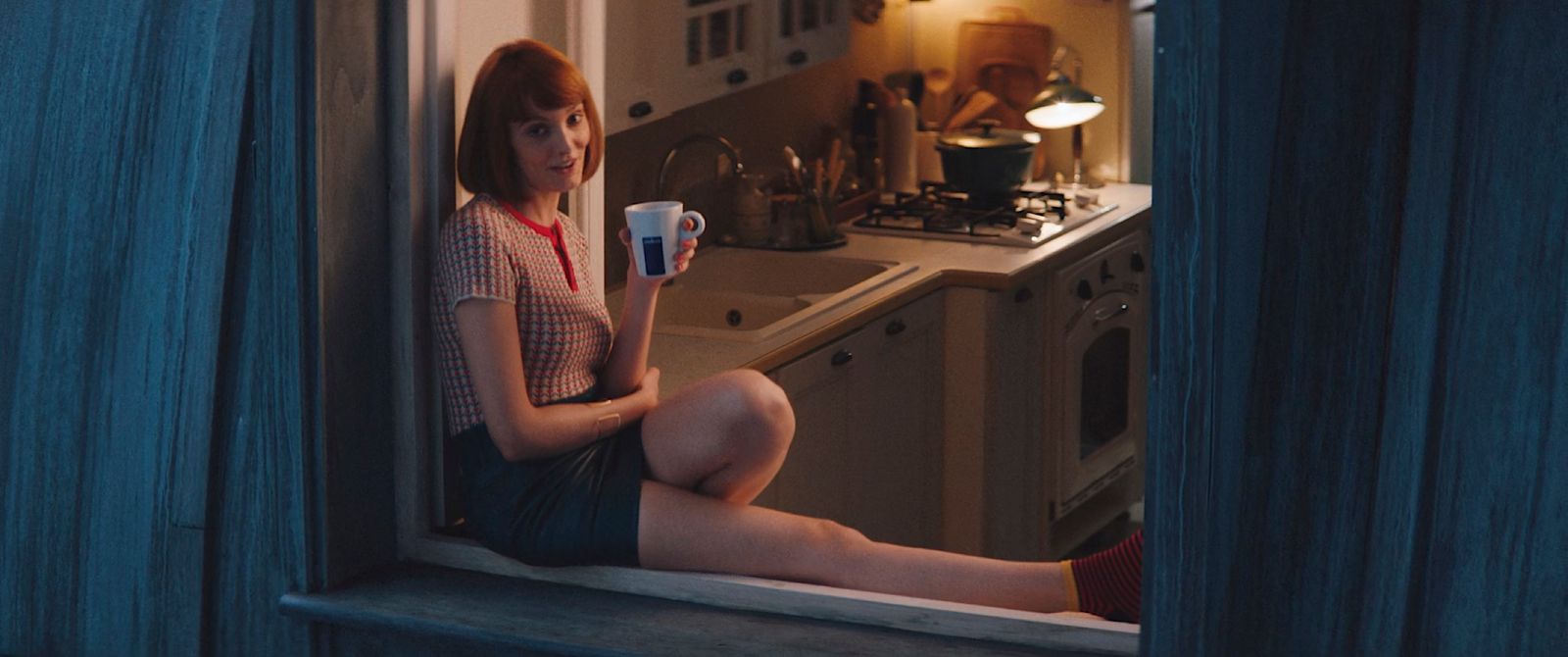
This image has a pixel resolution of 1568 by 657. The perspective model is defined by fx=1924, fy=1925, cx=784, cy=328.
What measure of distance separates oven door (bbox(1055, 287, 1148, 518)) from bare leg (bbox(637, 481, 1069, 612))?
2112 millimetres

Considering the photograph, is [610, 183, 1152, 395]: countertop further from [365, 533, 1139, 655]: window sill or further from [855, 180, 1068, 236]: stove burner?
[365, 533, 1139, 655]: window sill

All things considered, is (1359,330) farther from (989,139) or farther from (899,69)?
(899,69)

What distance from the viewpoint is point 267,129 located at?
2480 mm

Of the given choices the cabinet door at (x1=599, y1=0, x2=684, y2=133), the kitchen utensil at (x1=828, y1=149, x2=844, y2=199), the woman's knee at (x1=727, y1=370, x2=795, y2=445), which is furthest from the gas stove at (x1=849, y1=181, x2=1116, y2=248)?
the woman's knee at (x1=727, y1=370, x2=795, y2=445)

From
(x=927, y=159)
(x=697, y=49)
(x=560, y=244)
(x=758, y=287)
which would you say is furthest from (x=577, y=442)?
(x=927, y=159)

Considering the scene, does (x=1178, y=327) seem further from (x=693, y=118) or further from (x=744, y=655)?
(x=693, y=118)

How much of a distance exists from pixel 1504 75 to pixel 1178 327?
1.37 ft

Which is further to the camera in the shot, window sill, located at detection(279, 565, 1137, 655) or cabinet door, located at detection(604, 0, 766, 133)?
cabinet door, located at detection(604, 0, 766, 133)

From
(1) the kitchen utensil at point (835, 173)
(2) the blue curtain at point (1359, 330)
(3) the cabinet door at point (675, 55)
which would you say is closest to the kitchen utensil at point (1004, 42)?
(1) the kitchen utensil at point (835, 173)

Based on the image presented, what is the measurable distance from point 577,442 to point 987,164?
246cm

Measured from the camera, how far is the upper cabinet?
12.3 ft

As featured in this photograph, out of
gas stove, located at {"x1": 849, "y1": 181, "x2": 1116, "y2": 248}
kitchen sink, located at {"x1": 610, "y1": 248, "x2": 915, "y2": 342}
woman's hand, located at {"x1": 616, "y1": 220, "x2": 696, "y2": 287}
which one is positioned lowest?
kitchen sink, located at {"x1": 610, "y1": 248, "x2": 915, "y2": 342}

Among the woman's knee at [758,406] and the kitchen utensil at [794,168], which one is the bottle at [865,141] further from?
the woman's knee at [758,406]

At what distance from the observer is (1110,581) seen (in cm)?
257
